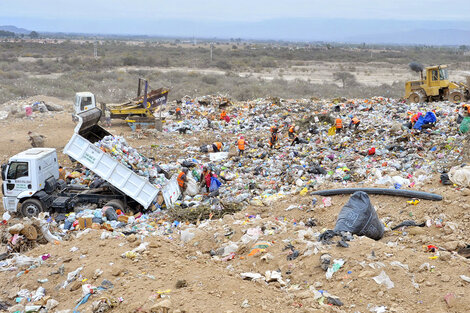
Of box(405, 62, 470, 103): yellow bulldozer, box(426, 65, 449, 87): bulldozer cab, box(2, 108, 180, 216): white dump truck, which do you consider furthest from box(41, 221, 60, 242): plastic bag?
box(426, 65, 449, 87): bulldozer cab

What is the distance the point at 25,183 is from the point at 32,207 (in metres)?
0.45

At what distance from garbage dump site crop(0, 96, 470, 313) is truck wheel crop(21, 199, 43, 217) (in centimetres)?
24

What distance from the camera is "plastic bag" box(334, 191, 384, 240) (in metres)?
5.43

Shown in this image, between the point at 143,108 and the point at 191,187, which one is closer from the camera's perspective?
the point at 191,187

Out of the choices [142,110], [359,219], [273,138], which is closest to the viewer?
[359,219]

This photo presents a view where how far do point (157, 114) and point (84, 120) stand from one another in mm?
8668

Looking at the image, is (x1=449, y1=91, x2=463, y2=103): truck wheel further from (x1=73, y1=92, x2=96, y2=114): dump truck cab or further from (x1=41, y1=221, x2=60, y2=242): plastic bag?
(x1=41, y1=221, x2=60, y2=242): plastic bag

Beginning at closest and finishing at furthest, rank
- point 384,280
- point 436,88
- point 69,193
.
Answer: point 384,280, point 69,193, point 436,88

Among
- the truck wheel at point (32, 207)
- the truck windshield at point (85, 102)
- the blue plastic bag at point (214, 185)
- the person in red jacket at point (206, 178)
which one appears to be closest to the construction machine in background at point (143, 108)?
the truck windshield at point (85, 102)

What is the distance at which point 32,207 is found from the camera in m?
7.91

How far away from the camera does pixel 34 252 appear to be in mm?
5891

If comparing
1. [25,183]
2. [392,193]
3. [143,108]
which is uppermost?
[143,108]

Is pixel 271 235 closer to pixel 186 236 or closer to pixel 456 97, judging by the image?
pixel 186 236

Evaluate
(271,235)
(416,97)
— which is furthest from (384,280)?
(416,97)
